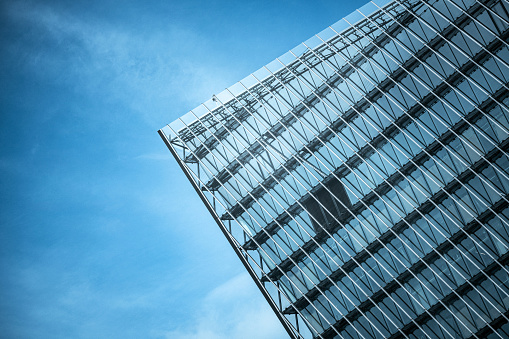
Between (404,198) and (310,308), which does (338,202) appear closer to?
(404,198)

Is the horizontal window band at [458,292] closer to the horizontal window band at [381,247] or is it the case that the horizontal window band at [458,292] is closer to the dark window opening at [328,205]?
the horizontal window band at [381,247]

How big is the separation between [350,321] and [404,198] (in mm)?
8818

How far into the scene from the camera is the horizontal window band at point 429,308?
88.5ft

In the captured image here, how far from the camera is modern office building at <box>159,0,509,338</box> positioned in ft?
92.9

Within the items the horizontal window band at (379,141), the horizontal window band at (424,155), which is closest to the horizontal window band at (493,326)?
the horizontal window band at (424,155)

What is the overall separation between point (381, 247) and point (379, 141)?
7.29 metres

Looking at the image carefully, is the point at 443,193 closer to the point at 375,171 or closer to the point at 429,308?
the point at 375,171

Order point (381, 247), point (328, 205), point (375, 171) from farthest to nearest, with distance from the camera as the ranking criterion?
1. point (328, 205)
2. point (375, 171)
3. point (381, 247)

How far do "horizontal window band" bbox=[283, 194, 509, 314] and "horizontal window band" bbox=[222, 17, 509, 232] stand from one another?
5279 millimetres

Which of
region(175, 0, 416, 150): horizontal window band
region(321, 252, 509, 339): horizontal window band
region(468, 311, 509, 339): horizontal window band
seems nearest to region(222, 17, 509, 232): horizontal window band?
region(175, 0, 416, 150): horizontal window band

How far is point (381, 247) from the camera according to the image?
30500 millimetres

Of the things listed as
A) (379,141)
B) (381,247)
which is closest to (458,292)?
(381,247)

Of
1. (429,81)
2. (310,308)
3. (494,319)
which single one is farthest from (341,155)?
(494,319)

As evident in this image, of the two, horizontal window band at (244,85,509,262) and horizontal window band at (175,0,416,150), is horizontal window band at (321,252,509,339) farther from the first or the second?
horizontal window band at (175,0,416,150)
